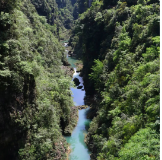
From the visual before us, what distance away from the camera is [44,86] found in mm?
28750

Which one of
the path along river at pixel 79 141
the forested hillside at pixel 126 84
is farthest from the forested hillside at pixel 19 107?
the forested hillside at pixel 126 84

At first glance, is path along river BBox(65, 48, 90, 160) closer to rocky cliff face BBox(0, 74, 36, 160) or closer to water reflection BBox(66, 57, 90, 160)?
water reflection BBox(66, 57, 90, 160)

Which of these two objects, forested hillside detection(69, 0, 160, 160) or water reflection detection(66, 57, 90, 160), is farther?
water reflection detection(66, 57, 90, 160)

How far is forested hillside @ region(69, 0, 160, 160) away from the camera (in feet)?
48.8

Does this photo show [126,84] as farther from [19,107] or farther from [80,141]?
[19,107]

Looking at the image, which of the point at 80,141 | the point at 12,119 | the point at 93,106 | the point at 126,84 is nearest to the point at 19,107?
the point at 12,119

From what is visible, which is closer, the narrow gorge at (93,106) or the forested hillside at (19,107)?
the narrow gorge at (93,106)

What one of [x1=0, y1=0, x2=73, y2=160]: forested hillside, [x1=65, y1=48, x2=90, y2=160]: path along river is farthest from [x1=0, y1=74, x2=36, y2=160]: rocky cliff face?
[x1=65, y1=48, x2=90, y2=160]: path along river

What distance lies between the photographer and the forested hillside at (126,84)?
48.8 ft

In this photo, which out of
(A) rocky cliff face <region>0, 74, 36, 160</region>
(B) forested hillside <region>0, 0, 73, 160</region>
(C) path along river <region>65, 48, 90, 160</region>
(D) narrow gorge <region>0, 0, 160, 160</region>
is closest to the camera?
(D) narrow gorge <region>0, 0, 160, 160</region>

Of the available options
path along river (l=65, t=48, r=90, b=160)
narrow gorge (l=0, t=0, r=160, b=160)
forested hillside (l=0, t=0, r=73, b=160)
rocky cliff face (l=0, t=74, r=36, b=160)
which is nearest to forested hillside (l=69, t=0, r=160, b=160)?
narrow gorge (l=0, t=0, r=160, b=160)

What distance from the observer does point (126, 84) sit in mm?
25797

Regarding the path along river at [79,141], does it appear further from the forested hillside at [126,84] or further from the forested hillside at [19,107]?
the forested hillside at [19,107]

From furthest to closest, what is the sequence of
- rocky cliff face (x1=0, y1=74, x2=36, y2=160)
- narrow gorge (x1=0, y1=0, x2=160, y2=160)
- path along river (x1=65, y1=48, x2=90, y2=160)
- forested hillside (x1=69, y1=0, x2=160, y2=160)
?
1. path along river (x1=65, y1=48, x2=90, y2=160)
2. rocky cliff face (x1=0, y1=74, x2=36, y2=160)
3. narrow gorge (x1=0, y1=0, x2=160, y2=160)
4. forested hillside (x1=69, y1=0, x2=160, y2=160)
